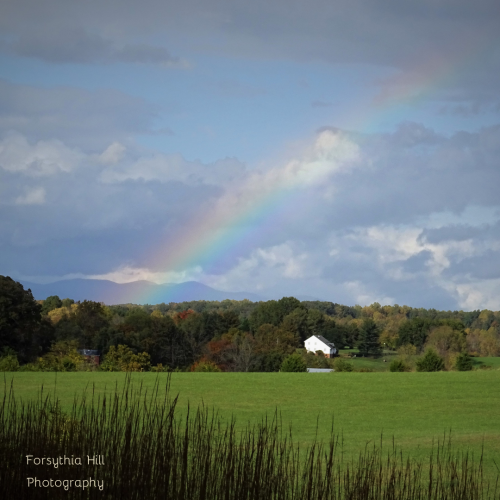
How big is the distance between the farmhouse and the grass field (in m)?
22.5

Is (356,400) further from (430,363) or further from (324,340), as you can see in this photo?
(324,340)

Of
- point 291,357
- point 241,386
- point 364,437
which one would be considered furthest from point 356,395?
point 291,357

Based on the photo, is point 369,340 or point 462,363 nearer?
point 462,363

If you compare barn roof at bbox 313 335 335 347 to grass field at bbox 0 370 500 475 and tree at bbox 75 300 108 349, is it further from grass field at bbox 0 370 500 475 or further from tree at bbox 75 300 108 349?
grass field at bbox 0 370 500 475

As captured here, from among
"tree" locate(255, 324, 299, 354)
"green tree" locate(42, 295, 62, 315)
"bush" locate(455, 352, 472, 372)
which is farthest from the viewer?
"green tree" locate(42, 295, 62, 315)

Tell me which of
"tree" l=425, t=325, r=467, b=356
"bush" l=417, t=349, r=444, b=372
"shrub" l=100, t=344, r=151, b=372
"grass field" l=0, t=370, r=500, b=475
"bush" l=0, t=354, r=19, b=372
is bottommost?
"shrub" l=100, t=344, r=151, b=372

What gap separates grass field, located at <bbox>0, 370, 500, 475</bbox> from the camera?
38.5 ft

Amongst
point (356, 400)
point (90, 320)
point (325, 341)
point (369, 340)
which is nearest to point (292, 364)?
point (356, 400)

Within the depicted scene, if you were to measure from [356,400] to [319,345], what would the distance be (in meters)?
30.7

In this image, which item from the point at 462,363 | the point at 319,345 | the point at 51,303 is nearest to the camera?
the point at 462,363

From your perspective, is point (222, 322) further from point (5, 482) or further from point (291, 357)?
point (5, 482)

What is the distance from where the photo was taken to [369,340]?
52250 millimetres

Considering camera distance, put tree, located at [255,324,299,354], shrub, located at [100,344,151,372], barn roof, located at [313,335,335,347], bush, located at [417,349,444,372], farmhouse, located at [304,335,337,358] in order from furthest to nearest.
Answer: barn roof, located at [313,335,335,347] < farmhouse, located at [304,335,337,358] < tree, located at [255,324,299,354] < shrub, located at [100,344,151,372] < bush, located at [417,349,444,372]

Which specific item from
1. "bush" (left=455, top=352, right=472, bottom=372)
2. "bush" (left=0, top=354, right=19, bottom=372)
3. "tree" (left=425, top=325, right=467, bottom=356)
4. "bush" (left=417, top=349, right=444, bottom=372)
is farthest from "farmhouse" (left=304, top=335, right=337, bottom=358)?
"bush" (left=0, top=354, right=19, bottom=372)
